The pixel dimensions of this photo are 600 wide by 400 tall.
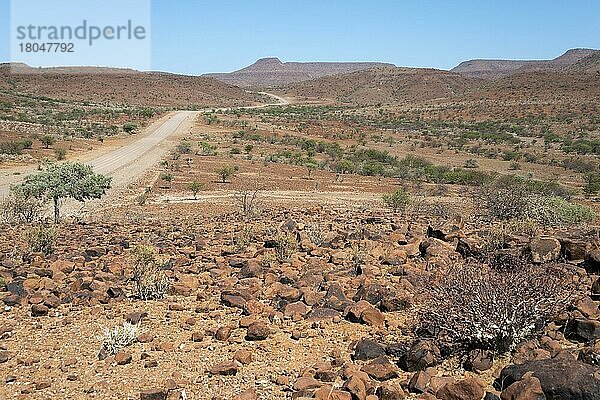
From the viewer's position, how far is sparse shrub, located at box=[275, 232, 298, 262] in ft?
34.4

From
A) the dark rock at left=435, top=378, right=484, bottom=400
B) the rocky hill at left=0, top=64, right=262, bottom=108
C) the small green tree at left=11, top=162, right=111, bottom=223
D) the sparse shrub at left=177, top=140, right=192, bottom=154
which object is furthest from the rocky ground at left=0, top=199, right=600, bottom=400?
the rocky hill at left=0, top=64, right=262, bottom=108

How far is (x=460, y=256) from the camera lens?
9867mm

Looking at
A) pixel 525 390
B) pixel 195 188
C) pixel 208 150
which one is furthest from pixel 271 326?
pixel 208 150

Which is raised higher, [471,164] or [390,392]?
[471,164]

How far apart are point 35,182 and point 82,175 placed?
4.47ft

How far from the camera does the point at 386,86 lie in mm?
136250

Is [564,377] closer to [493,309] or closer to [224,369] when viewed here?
[493,309]

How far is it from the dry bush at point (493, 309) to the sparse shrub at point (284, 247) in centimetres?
448

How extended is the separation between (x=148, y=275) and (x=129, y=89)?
363 ft

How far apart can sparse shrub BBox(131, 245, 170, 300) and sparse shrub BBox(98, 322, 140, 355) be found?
1523mm

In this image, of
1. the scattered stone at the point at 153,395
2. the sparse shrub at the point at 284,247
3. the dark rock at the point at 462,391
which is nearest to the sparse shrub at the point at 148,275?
the sparse shrub at the point at 284,247

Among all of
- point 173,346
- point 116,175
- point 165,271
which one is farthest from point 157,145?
point 173,346

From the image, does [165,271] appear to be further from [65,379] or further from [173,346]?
[65,379]

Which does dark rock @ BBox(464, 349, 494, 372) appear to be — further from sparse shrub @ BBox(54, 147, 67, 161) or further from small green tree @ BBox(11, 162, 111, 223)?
sparse shrub @ BBox(54, 147, 67, 161)
